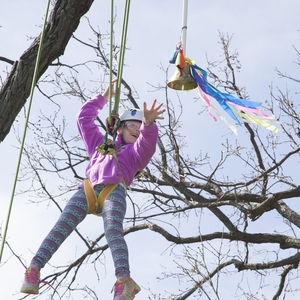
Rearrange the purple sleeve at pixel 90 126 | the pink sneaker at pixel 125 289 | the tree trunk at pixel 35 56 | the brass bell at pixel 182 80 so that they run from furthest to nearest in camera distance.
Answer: the brass bell at pixel 182 80 → the purple sleeve at pixel 90 126 → the tree trunk at pixel 35 56 → the pink sneaker at pixel 125 289

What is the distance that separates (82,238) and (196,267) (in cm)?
181

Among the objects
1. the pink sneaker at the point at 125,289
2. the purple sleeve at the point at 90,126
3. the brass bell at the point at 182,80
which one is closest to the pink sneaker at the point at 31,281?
the pink sneaker at the point at 125,289

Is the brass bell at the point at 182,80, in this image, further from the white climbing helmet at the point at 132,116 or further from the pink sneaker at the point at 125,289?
the pink sneaker at the point at 125,289

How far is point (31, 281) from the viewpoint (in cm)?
411

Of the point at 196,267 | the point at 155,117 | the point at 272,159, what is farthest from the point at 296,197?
the point at 155,117

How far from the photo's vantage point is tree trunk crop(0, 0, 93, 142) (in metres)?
4.64

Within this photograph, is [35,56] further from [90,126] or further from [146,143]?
[146,143]

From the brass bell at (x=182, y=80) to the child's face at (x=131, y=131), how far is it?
387mm

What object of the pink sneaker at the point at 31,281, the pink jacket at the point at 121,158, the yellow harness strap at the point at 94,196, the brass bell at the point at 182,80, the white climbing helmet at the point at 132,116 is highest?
the brass bell at the point at 182,80

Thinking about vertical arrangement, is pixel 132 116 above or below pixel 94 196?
above

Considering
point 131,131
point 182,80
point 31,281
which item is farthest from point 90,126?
point 31,281

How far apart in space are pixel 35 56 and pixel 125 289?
1708 mm

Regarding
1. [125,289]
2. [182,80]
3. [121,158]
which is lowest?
[125,289]

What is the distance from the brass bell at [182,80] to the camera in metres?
4.92
